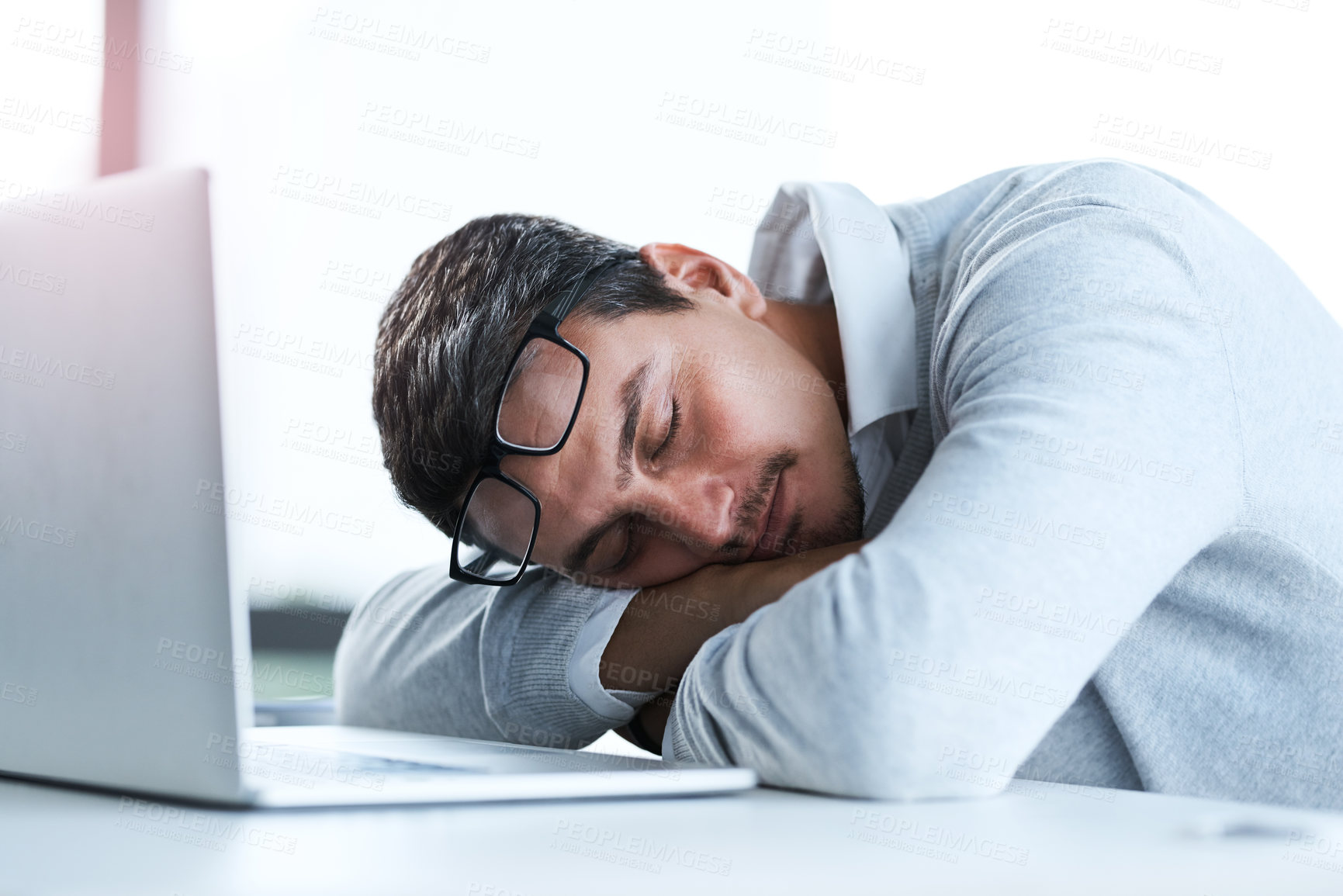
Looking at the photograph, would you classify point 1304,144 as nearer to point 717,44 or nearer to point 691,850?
point 717,44

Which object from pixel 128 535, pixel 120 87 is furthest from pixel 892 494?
pixel 120 87

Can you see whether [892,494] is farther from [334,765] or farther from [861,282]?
[334,765]

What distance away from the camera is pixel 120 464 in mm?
414

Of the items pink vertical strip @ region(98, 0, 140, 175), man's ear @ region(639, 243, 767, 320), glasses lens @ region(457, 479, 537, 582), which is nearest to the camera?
glasses lens @ region(457, 479, 537, 582)

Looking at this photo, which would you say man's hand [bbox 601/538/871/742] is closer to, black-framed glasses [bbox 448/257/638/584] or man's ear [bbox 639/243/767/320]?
black-framed glasses [bbox 448/257/638/584]

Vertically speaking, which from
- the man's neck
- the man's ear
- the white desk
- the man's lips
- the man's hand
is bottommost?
the man's hand

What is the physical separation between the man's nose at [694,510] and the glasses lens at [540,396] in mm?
106

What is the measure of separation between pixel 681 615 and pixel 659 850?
533 mm

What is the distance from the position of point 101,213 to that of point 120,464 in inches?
4.2

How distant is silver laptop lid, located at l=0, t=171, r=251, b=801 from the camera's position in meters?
0.38

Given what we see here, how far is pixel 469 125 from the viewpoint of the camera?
272cm

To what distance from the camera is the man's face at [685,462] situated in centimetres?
88

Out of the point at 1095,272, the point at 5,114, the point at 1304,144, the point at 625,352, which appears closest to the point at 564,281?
the point at 625,352

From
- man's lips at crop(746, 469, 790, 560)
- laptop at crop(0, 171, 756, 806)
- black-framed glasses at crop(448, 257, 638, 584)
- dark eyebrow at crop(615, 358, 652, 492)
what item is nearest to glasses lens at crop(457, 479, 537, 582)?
black-framed glasses at crop(448, 257, 638, 584)
